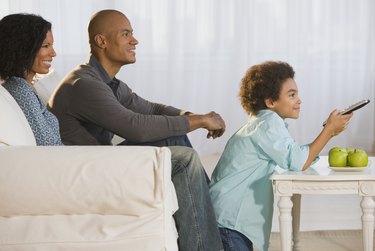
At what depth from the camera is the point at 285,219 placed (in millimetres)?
2588

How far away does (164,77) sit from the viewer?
235 inches

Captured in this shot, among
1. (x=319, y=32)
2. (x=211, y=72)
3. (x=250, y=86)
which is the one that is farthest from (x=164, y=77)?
(x=250, y=86)

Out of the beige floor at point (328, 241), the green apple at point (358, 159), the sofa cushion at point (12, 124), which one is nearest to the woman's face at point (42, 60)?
the sofa cushion at point (12, 124)

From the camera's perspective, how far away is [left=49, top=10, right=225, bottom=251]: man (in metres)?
2.53

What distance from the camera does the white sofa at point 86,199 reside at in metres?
2.14

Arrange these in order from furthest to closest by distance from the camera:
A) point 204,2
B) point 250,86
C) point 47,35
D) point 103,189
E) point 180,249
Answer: point 204,2 → point 250,86 → point 47,35 → point 180,249 → point 103,189

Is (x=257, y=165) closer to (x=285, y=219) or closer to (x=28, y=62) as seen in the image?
(x=285, y=219)

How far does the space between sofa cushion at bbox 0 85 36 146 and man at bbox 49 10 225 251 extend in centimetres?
44

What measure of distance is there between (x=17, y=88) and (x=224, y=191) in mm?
783

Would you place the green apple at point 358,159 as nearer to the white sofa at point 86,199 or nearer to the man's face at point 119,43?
the white sofa at point 86,199

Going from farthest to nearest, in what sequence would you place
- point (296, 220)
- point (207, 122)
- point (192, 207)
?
point (296, 220) < point (207, 122) < point (192, 207)

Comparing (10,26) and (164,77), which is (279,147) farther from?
(164,77)

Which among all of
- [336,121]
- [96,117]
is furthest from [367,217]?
[96,117]

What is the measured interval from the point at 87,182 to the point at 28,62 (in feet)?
2.14
